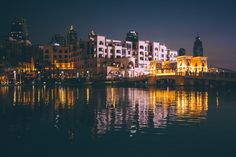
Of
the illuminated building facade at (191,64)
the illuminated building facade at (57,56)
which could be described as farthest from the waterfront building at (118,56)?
the illuminated building facade at (57,56)

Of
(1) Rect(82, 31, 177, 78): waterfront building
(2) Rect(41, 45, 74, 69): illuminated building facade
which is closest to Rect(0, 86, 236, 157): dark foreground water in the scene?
(1) Rect(82, 31, 177, 78): waterfront building

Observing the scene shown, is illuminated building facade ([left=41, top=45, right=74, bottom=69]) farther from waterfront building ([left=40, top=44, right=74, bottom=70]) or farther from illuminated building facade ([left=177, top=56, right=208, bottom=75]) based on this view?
illuminated building facade ([left=177, top=56, right=208, bottom=75])

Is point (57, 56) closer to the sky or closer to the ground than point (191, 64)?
closer to the sky

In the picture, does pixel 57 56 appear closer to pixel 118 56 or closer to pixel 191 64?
pixel 118 56

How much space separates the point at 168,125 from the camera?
2750 centimetres

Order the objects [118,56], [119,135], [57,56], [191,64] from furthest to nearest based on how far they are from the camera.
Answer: [57,56] → [118,56] → [191,64] → [119,135]

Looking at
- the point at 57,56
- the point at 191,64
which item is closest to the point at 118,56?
the point at 191,64

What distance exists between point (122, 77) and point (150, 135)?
10985 cm

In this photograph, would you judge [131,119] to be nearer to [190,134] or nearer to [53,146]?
[190,134]

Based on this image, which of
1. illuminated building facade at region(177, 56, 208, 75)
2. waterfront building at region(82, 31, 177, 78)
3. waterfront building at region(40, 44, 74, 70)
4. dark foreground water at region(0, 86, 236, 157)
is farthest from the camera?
waterfront building at region(40, 44, 74, 70)

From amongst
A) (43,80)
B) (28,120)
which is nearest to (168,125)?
(28,120)

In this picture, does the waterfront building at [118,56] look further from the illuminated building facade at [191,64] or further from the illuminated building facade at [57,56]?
the illuminated building facade at [57,56]

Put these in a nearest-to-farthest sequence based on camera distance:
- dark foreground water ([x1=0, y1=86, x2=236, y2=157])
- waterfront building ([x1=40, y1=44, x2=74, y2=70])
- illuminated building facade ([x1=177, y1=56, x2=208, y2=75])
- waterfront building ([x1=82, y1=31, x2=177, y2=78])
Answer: dark foreground water ([x1=0, y1=86, x2=236, y2=157]) → illuminated building facade ([x1=177, y1=56, x2=208, y2=75]) → waterfront building ([x1=82, y1=31, x2=177, y2=78]) → waterfront building ([x1=40, y1=44, x2=74, y2=70])

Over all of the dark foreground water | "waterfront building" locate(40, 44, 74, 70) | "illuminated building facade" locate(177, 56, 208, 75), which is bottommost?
the dark foreground water
